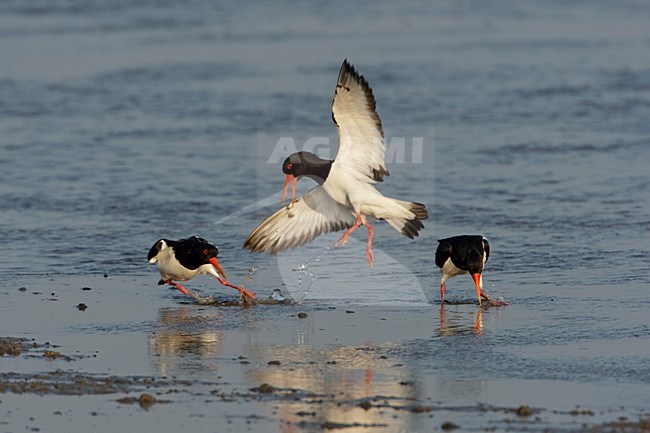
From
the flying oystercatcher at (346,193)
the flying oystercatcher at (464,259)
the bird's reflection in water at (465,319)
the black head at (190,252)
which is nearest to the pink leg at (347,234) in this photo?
the flying oystercatcher at (346,193)

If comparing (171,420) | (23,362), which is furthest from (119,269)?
(171,420)

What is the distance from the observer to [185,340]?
27.3 feet

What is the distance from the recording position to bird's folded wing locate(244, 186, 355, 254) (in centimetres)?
1066

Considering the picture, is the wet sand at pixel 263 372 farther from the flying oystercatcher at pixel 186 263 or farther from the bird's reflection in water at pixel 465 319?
the flying oystercatcher at pixel 186 263

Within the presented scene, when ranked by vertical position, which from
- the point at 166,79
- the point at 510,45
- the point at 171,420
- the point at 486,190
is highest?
the point at 510,45

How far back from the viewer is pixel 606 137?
52.9ft

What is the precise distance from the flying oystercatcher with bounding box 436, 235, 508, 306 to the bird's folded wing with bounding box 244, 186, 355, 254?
4.73 ft

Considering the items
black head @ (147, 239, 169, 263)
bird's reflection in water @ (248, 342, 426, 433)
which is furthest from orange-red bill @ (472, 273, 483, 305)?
black head @ (147, 239, 169, 263)

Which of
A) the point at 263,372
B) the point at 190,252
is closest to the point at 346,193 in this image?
the point at 190,252

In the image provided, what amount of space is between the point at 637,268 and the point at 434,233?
230 cm

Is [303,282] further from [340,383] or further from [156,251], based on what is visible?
[340,383]

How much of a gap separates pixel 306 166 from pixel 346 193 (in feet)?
1.63

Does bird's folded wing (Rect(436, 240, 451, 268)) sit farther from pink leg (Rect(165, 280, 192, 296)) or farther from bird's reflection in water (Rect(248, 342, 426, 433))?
pink leg (Rect(165, 280, 192, 296))

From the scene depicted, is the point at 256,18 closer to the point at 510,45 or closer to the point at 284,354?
the point at 510,45
